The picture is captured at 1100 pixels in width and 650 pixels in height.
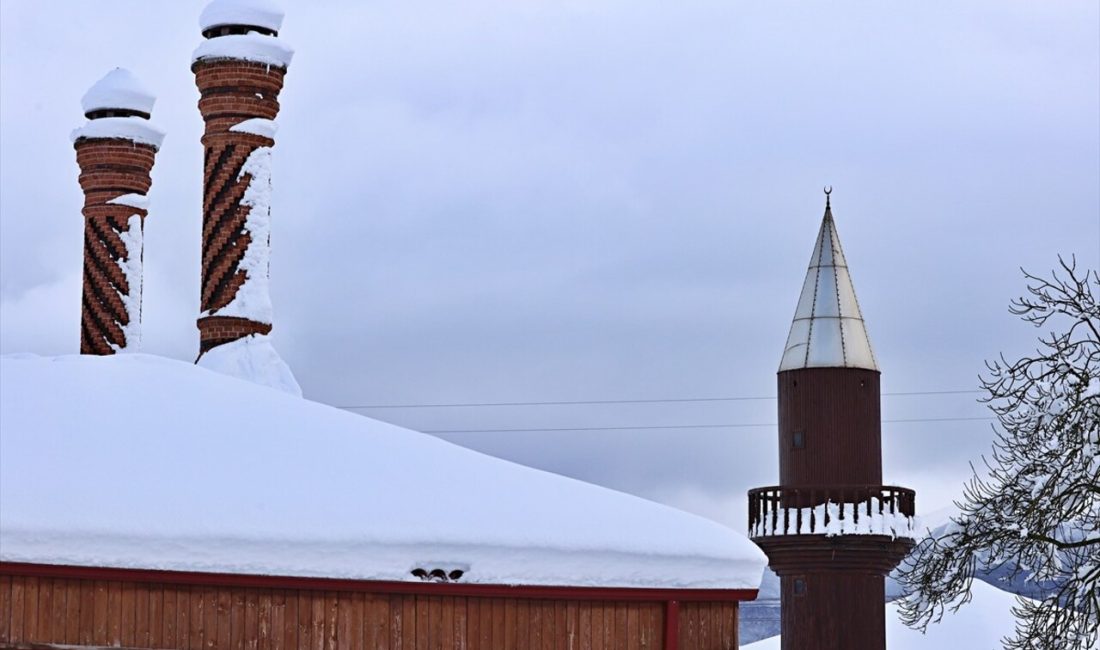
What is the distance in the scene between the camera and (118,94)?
23000 mm

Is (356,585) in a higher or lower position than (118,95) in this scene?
lower

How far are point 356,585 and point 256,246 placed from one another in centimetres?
910

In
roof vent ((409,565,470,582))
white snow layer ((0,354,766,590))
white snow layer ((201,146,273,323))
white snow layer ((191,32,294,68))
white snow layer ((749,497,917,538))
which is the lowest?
roof vent ((409,565,470,582))

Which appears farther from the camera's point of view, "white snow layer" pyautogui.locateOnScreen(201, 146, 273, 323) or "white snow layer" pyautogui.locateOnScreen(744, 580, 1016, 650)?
"white snow layer" pyautogui.locateOnScreen(744, 580, 1016, 650)

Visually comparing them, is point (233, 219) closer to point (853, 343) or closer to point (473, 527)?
point (473, 527)

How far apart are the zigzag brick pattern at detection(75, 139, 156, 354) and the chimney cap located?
443 mm

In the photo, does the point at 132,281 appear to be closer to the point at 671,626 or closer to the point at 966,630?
the point at 671,626

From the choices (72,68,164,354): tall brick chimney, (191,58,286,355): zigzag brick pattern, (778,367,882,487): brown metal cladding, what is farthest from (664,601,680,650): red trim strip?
(778,367,882,487): brown metal cladding

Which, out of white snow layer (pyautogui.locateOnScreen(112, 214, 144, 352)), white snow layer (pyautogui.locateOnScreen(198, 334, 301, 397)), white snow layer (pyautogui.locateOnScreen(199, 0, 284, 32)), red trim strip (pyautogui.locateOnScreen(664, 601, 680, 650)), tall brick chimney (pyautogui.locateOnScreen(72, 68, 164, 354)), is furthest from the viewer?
white snow layer (pyautogui.locateOnScreen(112, 214, 144, 352))

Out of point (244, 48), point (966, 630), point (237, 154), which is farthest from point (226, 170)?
point (966, 630)

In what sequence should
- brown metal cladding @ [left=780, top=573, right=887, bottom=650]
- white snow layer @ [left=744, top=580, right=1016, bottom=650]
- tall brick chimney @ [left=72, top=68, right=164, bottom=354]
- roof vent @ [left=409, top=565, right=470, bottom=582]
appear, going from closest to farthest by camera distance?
roof vent @ [left=409, top=565, right=470, bottom=582]
tall brick chimney @ [left=72, top=68, right=164, bottom=354]
brown metal cladding @ [left=780, top=573, right=887, bottom=650]
white snow layer @ [left=744, top=580, right=1016, bottom=650]

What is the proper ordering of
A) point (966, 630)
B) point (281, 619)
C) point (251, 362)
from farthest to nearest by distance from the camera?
point (966, 630)
point (251, 362)
point (281, 619)

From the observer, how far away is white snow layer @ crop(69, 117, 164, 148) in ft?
76.1

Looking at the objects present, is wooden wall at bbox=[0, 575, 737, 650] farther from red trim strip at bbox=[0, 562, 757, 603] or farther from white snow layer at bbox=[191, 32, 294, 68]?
white snow layer at bbox=[191, 32, 294, 68]
